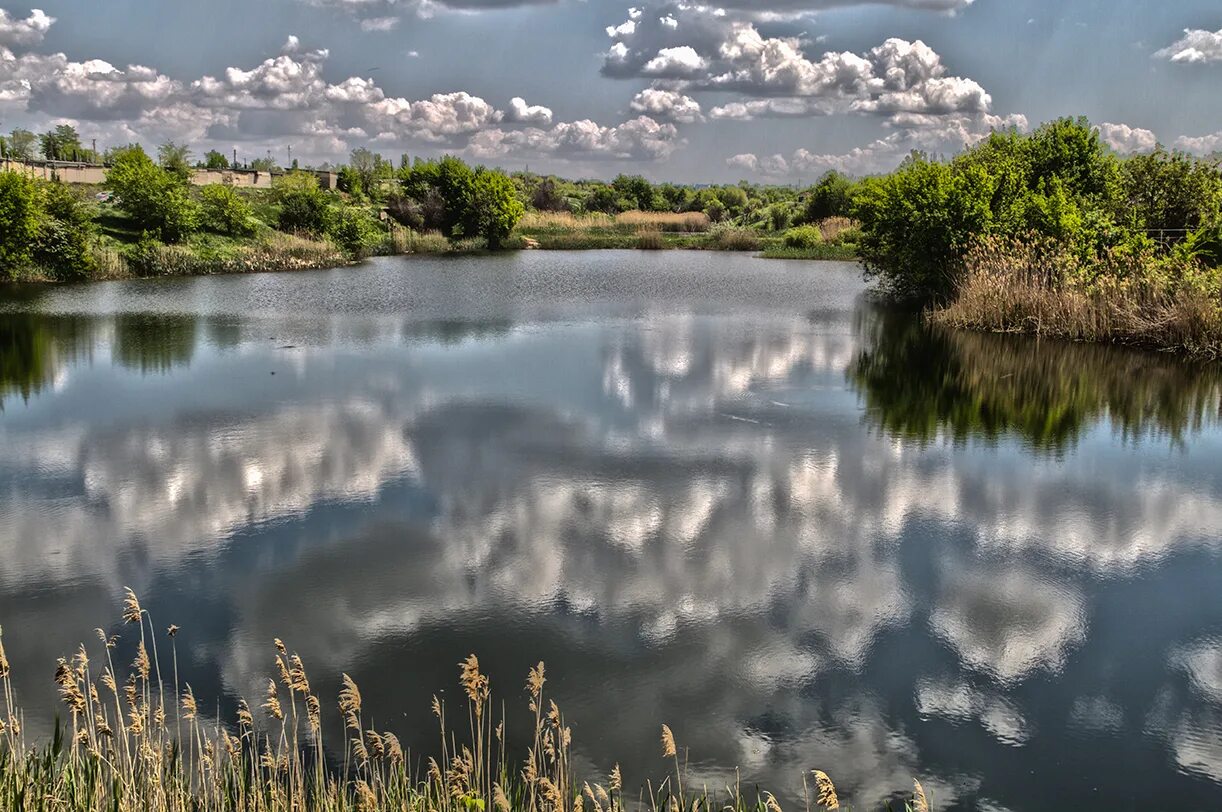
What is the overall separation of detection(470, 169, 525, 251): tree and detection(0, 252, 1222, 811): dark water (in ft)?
117

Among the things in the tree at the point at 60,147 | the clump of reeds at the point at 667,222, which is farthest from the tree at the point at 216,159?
the clump of reeds at the point at 667,222

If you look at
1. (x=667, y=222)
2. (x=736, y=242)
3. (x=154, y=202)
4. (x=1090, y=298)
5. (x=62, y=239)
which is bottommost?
(x=1090, y=298)

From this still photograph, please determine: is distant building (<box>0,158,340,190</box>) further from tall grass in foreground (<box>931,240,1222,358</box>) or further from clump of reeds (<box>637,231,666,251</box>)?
tall grass in foreground (<box>931,240,1222,358</box>)

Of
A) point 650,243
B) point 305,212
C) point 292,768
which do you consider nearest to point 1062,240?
point 292,768

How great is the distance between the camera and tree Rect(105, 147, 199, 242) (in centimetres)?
3766

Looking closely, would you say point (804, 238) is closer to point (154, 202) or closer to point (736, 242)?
point (736, 242)

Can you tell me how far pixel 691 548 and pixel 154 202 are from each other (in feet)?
117

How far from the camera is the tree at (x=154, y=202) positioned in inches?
1483

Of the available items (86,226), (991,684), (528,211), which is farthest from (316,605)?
(528,211)

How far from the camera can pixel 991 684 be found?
6.35 meters

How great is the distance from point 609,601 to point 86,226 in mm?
31167

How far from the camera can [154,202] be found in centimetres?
3762

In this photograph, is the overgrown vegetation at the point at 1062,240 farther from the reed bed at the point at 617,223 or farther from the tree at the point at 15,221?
the reed bed at the point at 617,223

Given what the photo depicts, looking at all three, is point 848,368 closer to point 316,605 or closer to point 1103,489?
point 1103,489
